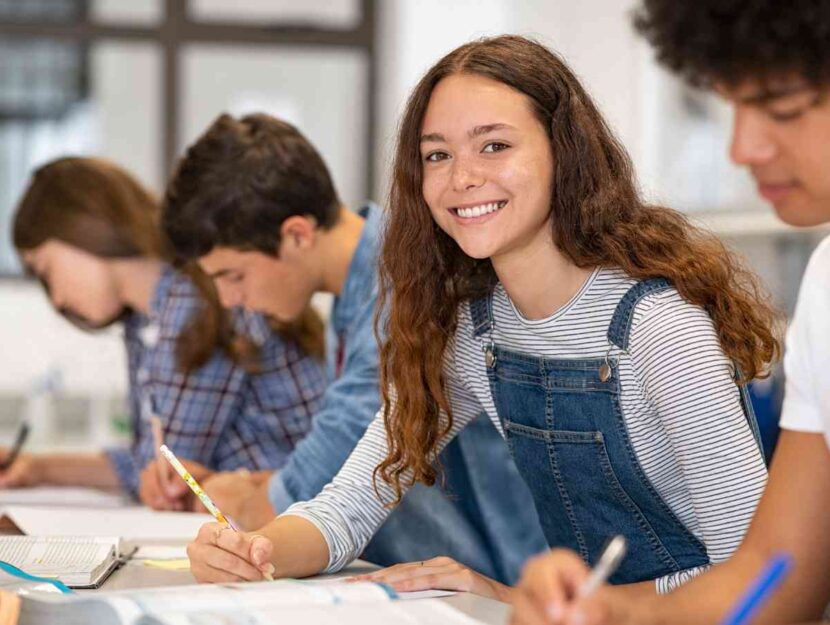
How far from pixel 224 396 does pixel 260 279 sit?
32 cm

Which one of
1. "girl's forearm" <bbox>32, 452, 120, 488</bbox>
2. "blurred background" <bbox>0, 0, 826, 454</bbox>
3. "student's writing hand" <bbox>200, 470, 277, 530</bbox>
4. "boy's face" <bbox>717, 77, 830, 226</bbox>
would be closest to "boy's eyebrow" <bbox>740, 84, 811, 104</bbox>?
"boy's face" <bbox>717, 77, 830, 226</bbox>

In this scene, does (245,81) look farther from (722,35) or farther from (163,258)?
(722,35)

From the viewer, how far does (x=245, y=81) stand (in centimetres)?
489

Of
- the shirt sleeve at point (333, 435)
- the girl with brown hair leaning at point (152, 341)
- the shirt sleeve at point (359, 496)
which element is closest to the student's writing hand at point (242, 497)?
the shirt sleeve at point (333, 435)

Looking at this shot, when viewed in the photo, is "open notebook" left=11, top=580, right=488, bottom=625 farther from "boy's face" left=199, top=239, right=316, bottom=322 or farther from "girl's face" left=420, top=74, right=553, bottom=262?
"boy's face" left=199, top=239, right=316, bottom=322

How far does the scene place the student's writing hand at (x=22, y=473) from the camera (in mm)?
2424

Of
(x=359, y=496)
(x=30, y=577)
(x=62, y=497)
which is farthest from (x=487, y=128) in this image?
(x=62, y=497)

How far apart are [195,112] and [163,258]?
101 inches

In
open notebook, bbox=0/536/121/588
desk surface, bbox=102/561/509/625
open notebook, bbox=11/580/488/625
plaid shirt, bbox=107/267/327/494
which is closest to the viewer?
open notebook, bbox=11/580/488/625

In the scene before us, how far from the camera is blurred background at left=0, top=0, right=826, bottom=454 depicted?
427cm

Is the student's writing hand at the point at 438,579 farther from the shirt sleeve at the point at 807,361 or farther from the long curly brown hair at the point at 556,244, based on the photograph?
the shirt sleeve at the point at 807,361

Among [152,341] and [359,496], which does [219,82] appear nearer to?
[152,341]

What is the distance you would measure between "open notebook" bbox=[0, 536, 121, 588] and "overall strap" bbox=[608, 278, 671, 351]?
0.64 m

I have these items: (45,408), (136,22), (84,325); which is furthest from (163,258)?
(136,22)
